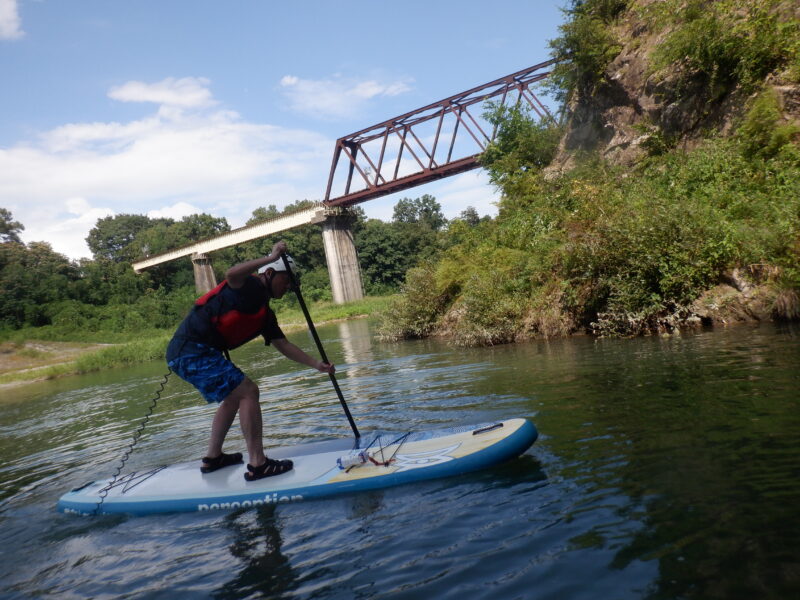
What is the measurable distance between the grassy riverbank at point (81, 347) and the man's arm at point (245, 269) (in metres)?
26.5

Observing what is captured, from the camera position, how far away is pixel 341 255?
50.9 metres

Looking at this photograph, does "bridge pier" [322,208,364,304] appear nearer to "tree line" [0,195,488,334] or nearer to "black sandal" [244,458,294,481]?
"tree line" [0,195,488,334]

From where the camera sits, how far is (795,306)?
33.0 ft

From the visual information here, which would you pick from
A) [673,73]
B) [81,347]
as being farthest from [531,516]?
[81,347]

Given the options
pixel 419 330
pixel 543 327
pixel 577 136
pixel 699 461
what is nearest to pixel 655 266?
pixel 543 327

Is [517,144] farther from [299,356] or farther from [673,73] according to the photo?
[299,356]

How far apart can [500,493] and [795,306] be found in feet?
28.0

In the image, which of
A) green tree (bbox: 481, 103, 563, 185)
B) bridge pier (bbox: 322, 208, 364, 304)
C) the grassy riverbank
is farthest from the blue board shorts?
bridge pier (bbox: 322, 208, 364, 304)

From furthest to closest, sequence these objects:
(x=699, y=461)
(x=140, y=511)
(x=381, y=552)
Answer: (x=140, y=511) → (x=699, y=461) → (x=381, y=552)

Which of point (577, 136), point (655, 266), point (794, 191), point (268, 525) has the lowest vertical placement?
point (268, 525)

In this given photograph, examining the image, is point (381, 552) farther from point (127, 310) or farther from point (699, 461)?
point (127, 310)

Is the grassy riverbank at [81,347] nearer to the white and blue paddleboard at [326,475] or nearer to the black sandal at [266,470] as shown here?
the white and blue paddleboard at [326,475]

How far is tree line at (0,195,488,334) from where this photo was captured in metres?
52.0

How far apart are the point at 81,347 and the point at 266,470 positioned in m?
44.9
